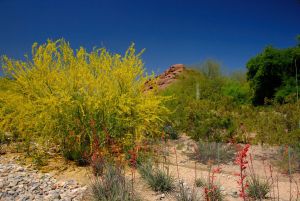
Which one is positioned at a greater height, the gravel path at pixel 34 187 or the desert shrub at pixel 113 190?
the desert shrub at pixel 113 190

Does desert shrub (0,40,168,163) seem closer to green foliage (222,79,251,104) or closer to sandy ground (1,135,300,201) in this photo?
sandy ground (1,135,300,201)

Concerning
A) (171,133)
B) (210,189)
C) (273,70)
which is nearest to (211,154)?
(171,133)

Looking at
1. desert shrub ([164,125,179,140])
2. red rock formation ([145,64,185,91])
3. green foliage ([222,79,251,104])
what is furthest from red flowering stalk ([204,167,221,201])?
red rock formation ([145,64,185,91])

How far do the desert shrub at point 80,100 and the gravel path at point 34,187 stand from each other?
1.14 m

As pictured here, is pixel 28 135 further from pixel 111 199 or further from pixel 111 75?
pixel 111 199

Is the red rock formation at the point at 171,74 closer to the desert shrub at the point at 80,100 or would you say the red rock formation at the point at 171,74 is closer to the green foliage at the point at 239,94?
the green foliage at the point at 239,94

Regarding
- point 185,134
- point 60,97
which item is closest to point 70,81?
point 60,97

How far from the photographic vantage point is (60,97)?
24.2 feet

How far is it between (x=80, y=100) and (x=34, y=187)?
2.36m

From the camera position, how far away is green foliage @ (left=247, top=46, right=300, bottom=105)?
17531mm

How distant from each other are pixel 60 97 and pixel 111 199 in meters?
3.47

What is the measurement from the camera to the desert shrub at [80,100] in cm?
741

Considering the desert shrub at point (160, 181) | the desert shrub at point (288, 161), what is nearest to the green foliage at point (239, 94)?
the desert shrub at point (288, 161)

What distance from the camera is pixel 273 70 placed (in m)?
18.0
